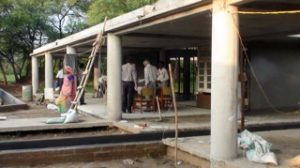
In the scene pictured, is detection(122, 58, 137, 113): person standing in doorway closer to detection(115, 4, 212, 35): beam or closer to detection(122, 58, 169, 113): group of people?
detection(122, 58, 169, 113): group of people

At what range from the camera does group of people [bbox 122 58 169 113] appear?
44.8 feet

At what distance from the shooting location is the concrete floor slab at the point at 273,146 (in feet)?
22.9

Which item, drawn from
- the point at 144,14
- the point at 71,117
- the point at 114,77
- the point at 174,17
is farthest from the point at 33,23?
the point at 174,17

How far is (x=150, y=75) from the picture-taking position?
14383mm

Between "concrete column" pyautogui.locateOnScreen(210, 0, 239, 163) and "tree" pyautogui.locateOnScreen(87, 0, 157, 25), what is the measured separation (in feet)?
61.3

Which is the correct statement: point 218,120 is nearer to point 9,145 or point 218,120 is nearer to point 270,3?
point 270,3

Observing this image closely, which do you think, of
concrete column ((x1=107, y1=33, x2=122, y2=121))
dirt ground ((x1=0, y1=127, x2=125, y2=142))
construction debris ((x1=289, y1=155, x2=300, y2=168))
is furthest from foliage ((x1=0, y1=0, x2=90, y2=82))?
construction debris ((x1=289, y1=155, x2=300, y2=168))

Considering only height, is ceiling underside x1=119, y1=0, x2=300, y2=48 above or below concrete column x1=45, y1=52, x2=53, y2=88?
above

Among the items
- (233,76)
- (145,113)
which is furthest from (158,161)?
(145,113)

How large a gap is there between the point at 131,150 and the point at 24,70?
35.8 meters

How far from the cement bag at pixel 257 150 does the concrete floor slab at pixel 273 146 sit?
0.10 metres

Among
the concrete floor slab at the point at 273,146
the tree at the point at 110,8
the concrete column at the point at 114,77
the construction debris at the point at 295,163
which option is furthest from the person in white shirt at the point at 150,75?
the tree at the point at 110,8

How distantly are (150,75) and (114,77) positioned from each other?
2.14m

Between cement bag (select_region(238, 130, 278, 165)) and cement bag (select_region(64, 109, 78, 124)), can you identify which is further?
cement bag (select_region(64, 109, 78, 124))
